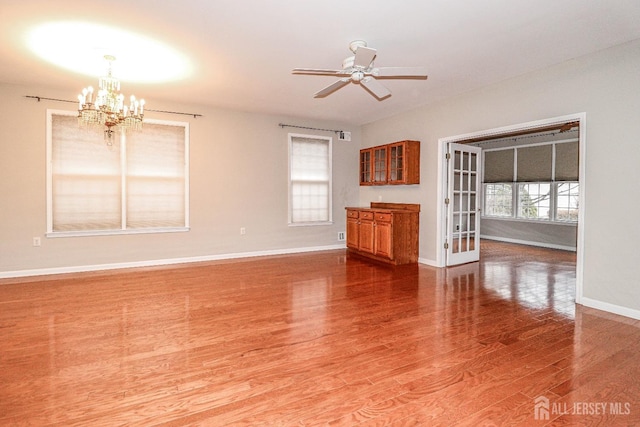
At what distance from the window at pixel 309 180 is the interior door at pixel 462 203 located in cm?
252

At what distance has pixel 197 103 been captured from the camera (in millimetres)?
5766

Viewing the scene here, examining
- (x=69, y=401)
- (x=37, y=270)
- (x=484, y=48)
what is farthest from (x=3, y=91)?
(x=484, y=48)

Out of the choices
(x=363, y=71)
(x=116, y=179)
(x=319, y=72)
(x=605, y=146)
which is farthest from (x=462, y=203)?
(x=116, y=179)

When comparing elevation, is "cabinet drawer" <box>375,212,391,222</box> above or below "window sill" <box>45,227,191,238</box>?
above

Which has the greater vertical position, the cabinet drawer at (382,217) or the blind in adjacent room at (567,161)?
the blind in adjacent room at (567,161)

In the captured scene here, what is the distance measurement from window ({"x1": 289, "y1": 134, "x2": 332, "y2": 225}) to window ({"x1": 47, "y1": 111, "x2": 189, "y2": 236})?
2.03 m

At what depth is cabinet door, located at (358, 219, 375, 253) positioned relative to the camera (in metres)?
6.18

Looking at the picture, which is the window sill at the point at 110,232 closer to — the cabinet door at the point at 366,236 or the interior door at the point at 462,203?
the cabinet door at the point at 366,236

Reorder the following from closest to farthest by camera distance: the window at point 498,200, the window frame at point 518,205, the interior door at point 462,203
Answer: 1. the interior door at point 462,203
2. the window frame at point 518,205
3. the window at point 498,200

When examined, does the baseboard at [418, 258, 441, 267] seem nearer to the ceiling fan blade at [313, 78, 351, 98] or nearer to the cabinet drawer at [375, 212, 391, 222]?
the cabinet drawer at [375, 212, 391, 222]

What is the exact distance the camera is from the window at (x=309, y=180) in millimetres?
6811

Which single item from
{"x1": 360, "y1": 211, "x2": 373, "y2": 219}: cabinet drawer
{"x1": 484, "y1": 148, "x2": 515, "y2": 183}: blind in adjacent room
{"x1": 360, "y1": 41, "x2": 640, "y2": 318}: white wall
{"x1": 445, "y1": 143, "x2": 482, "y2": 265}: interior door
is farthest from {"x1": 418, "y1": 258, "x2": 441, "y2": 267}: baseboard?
{"x1": 484, "y1": 148, "x2": 515, "y2": 183}: blind in adjacent room

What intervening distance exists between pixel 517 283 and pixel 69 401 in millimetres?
4870

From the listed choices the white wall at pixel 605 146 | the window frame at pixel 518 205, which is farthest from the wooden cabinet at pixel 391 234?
the window frame at pixel 518 205
